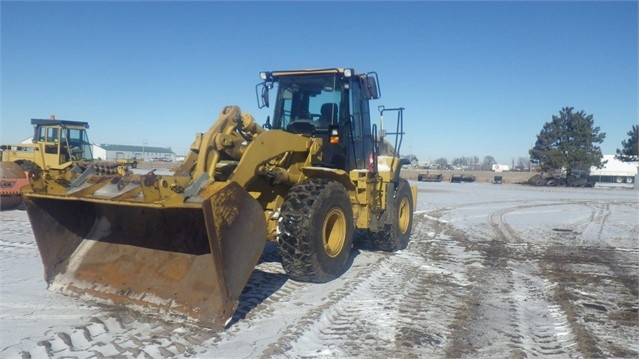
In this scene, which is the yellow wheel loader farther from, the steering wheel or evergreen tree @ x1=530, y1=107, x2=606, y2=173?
evergreen tree @ x1=530, y1=107, x2=606, y2=173

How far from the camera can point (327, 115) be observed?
716 centimetres

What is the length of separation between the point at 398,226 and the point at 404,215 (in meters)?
0.78

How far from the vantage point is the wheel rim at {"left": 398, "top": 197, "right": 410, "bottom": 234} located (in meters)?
8.87

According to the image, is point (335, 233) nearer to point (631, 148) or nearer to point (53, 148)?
point (53, 148)

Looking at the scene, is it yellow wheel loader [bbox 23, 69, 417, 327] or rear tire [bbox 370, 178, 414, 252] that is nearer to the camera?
yellow wheel loader [bbox 23, 69, 417, 327]

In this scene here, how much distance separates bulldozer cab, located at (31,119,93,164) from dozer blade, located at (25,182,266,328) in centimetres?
1153

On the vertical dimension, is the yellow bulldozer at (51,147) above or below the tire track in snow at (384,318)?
above

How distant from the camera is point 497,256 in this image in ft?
27.3

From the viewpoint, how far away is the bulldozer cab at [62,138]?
52.1ft

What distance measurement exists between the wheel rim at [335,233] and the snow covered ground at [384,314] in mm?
401

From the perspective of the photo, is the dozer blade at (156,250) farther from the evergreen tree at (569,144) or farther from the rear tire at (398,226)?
the evergreen tree at (569,144)

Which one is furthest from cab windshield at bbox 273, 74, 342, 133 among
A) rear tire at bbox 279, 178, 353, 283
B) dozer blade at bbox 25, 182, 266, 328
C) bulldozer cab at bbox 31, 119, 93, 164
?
bulldozer cab at bbox 31, 119, 93, 164

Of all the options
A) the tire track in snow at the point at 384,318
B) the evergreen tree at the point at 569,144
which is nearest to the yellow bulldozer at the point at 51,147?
the tire track in snow at the point at 384,318

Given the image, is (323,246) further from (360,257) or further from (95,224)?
(95,224)
